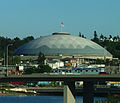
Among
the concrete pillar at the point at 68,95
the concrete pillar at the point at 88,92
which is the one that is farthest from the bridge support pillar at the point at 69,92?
the concrete pillar at the point at 88,92

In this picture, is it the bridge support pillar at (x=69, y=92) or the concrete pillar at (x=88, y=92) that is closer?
the bridge support pillar at (x=69, y=92)

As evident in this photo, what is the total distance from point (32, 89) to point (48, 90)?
5.94 meters

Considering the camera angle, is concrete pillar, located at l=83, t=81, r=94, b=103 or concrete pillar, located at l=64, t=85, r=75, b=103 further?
concrete pillar, located at l=83, t=81, r=94, b=103

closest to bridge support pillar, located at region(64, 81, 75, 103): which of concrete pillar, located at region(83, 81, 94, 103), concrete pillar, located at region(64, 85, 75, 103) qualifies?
concrete pillar, located at region(64, 85, 75, 103)

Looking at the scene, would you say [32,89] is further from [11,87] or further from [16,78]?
[16,78]

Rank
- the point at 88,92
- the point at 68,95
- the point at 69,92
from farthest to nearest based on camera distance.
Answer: the point at 88,92
the point at 69,92
the point at 68,95

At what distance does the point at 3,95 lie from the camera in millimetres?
144125

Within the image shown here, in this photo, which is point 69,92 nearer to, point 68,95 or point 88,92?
point 68,95

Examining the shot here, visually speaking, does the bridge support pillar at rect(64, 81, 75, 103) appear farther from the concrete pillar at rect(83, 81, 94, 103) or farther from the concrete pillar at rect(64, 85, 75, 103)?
the concrete pillar at rect(83, 81, 94, 103)

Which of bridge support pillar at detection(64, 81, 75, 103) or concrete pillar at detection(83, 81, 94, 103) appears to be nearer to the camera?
bridge support pillar at detection(64, 81, 75, 103)

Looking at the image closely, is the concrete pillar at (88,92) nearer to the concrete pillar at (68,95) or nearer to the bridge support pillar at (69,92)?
the bridge support pillar at (69,92)

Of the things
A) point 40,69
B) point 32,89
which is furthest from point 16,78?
point 40,69

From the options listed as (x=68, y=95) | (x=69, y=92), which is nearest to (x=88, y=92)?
(x=69, y=92)

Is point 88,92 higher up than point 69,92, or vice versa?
point 69,92
